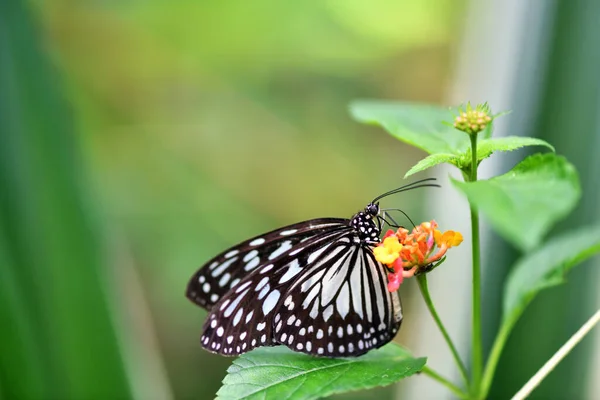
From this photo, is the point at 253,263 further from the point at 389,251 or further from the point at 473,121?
the point at 473,121

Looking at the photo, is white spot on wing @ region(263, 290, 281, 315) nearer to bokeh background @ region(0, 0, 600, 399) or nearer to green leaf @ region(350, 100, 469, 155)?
green leaf @ region(350, 100, 469, 155)

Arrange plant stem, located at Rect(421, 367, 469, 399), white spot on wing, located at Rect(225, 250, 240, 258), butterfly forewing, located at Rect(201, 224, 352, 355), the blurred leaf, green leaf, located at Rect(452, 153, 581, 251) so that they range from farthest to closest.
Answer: the blurred leaf → white spot on wing, located at Rect(225, 250, 240, 258) → butterfly forewing, located at Rect(201, 224, 352, 355) → plant stem, located at Rect(421, 367, 469, 399) → green leaf, located at Rect(452, 153, 581, 251)

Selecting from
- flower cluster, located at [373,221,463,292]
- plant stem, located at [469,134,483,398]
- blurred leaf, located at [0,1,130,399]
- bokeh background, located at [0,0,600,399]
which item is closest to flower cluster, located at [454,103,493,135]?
plant stem, located at [469,134,483,398]

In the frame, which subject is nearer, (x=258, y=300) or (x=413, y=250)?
(x=413, y=250)

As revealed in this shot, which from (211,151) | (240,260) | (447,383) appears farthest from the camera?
(211,151)

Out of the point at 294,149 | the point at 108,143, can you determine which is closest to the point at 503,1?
the point at 294,149

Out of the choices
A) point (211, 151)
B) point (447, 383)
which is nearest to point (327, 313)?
point (447, 383)
